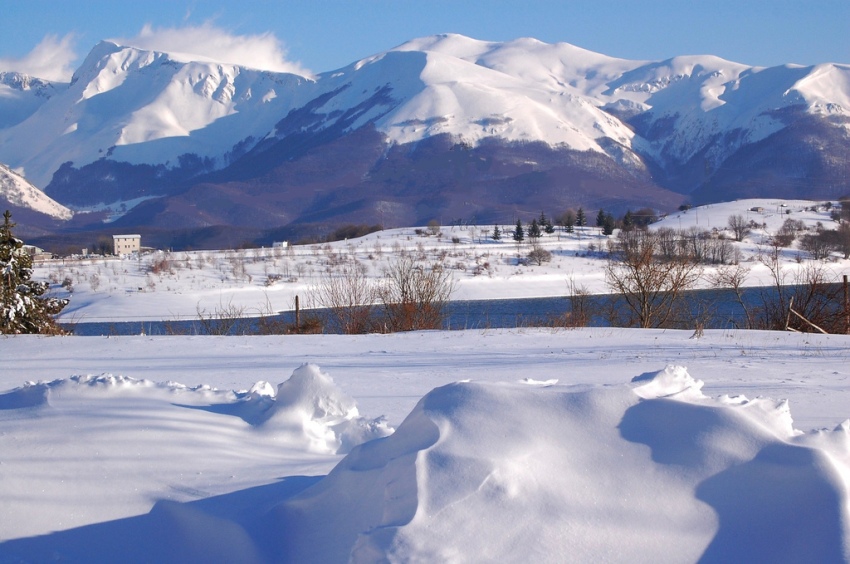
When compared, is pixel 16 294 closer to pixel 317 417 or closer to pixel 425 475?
pixel 317 417

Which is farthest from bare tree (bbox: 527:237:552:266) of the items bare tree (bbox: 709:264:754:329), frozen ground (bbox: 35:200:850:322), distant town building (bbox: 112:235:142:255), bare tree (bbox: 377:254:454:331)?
distant town building (bbox: 112:235:142:255)

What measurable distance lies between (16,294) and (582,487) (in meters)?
18.1

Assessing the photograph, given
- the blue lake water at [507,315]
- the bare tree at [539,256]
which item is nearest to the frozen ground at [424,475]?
the blue lake water at [507,315]

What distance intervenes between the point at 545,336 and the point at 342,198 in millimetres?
187696

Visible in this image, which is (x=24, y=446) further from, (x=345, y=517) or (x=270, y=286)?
(x=270, y=286)

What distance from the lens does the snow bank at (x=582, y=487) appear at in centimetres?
272

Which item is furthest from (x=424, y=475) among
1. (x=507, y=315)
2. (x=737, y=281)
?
(x=507, y=315)

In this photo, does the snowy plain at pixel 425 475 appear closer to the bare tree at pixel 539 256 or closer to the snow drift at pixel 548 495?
the snow drift at pixel 548 495

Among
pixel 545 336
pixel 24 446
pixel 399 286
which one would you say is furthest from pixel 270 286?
pixel 24 446

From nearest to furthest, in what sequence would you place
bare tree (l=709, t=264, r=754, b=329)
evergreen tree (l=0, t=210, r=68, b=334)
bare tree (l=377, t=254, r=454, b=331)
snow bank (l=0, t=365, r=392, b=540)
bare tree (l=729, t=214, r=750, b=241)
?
snow bank (l=0, t=365, r=392, b=540), evergreen tree (l=0, t=210, r=68, b=334), bare tree (l=709, t=264, r=754, b=329), bare tree (l=377, t=254, r=454, b=331), bare tree (l=729, t=214, r=750, b=241)

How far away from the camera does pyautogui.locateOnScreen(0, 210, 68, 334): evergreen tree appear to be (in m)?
17.7

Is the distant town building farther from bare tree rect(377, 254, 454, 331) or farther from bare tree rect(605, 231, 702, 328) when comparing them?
bare tree rect(605, 231, 702, 328)

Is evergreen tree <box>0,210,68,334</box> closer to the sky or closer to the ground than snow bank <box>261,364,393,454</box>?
closer to the sky

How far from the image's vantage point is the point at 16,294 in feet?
59.2
